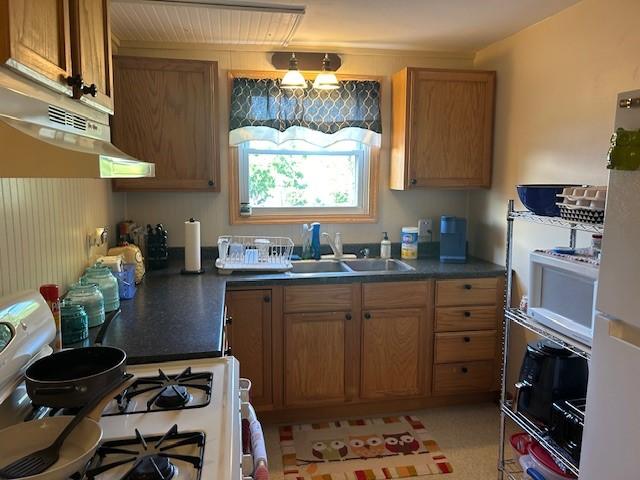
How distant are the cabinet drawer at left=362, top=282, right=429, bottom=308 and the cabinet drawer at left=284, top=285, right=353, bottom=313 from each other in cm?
11

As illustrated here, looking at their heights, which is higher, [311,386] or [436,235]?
[436,235]

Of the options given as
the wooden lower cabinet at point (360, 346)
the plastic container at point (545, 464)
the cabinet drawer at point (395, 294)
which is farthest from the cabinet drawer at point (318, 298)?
the plastic container at point (545, 464)

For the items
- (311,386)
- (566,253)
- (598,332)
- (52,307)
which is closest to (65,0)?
(52,307)

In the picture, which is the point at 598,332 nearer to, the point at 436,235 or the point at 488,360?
the point at 488,360

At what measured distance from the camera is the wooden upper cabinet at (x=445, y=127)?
3.03m

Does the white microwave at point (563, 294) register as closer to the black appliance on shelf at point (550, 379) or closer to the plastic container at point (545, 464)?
the black appliance on shelf at point (550, 379)

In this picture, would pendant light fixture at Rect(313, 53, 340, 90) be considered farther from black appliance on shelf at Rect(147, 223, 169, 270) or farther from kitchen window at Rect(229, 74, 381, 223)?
black appliance on shelf at Rect(147, 223, 169, 270)

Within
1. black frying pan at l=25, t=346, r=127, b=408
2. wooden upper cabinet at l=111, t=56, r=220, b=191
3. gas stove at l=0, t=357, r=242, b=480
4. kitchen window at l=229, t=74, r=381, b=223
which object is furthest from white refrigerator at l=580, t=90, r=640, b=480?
wooden upper cabinet at l=111, t=56, r=220, b=191

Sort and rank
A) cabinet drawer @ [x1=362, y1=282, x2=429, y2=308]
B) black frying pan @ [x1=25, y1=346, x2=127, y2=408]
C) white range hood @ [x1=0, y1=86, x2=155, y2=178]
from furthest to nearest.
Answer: cabinet drawer @ [x1=362, y1=282, x2=429, y2=308] → black frying pan @ [x1=25, y1=346, x2=127, y2=408] → white range hood @ [x1=0, y1=86, x2=155, y2=178]

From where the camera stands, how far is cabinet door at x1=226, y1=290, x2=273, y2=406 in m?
2.70

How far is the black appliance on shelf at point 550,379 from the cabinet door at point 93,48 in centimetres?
203

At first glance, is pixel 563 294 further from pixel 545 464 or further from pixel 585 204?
pixel 545 464

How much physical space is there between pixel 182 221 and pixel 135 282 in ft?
2.54

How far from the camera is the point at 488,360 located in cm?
301
